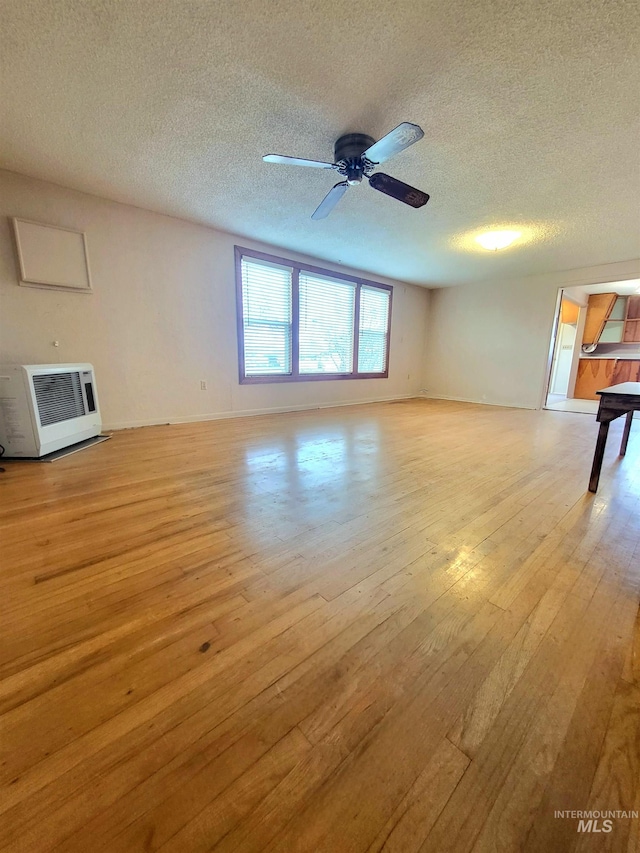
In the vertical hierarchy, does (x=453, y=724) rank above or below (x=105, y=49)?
below

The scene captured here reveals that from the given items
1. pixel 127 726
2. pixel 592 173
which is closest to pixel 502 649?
pixel 127 726

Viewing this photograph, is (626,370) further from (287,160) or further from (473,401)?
(287,160)

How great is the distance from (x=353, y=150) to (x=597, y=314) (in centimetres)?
814

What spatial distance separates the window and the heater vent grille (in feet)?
6.90

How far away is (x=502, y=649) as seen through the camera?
1080 millimetres

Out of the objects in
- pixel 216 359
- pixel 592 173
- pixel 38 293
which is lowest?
pixel 216 359

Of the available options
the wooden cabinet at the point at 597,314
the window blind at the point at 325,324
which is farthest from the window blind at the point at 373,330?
the wooden cabinet at the point at 597,314

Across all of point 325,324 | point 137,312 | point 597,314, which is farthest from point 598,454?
point 597,314

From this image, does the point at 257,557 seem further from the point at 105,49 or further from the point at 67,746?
the point at 105,49

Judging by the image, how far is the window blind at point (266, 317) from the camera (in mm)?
4758

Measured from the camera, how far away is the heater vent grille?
2748 mm

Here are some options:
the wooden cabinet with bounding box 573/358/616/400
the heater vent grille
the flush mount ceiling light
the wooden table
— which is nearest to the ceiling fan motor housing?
the wooden table

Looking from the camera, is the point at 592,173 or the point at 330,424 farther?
the point at 330,424

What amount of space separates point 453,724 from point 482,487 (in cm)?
181
